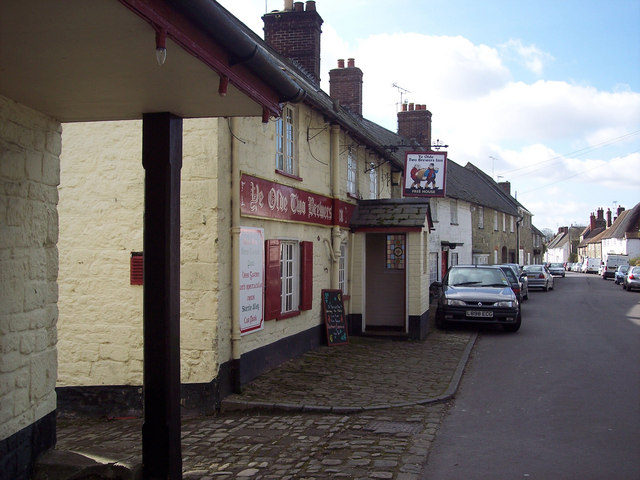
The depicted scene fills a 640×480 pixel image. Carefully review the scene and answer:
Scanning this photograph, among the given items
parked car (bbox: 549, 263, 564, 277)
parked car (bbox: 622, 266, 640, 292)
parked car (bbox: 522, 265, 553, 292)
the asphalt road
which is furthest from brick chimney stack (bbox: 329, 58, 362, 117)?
parked car (bbox: 549, 263, 564, 277)

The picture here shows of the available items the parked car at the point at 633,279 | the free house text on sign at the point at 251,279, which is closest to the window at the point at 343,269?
the free house text on sign at the point at 251,279

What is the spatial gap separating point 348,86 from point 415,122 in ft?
25.0

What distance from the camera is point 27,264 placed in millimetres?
4406

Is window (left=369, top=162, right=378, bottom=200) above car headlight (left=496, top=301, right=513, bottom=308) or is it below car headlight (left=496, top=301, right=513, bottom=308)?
above

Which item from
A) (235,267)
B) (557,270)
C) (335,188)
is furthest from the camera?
(557,270)

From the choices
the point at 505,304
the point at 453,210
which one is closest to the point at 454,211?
the point at 453,210

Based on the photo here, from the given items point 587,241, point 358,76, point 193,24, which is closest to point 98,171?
point 193,24

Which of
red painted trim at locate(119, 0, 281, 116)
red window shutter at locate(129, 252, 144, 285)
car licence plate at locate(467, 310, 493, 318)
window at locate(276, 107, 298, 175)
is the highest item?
window at locate(276, 107, 298, 175)

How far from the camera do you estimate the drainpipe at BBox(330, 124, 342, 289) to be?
13.3m

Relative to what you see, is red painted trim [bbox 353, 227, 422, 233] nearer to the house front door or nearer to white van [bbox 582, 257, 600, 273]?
the house front door

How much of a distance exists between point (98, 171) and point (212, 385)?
3.29 metres

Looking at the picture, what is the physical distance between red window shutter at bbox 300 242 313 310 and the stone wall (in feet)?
22.7

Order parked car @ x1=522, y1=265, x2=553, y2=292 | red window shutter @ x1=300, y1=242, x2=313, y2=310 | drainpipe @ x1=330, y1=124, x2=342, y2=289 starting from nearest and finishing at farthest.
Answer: red window shutter @ x1=300, y1=242, x2=313, y2=310
drainpipe @ x1=330, y1=124, x2=342, y2=289
parked car @ x1=522, y1=265, x2=553, y2=292

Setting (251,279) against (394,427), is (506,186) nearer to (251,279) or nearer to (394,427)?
→ (251,279)
